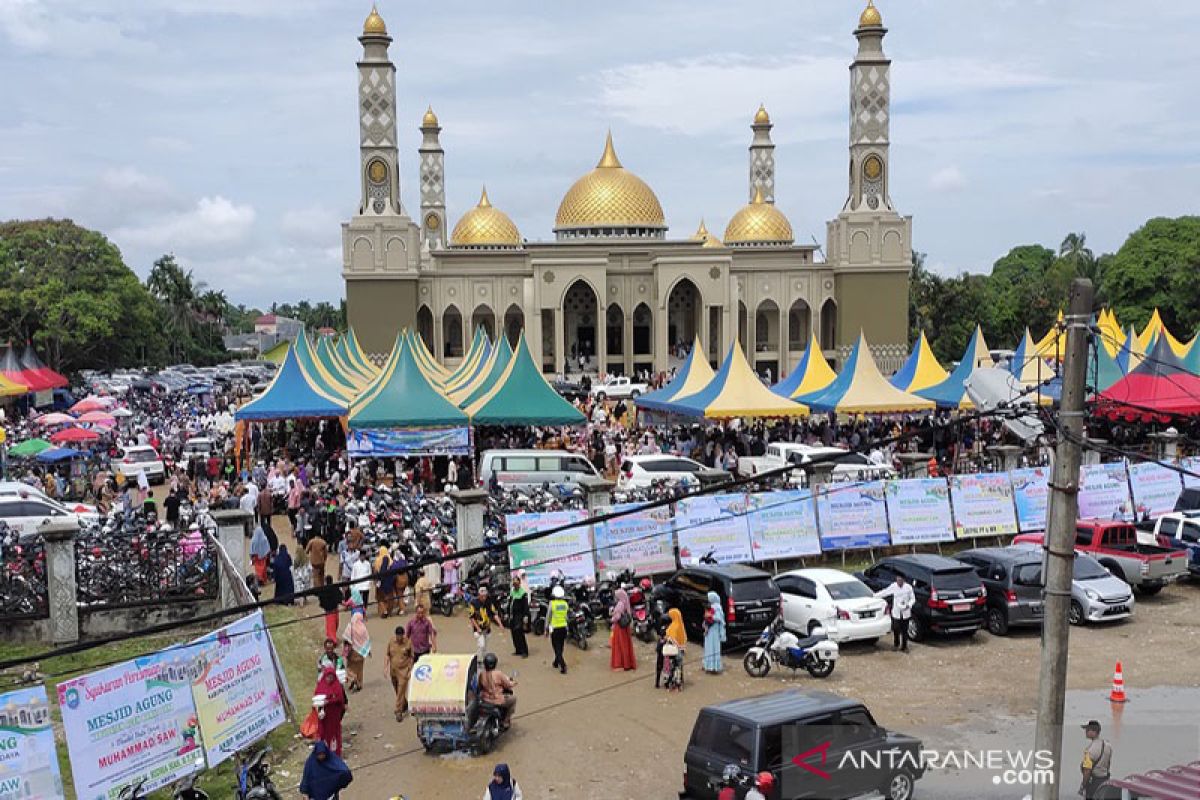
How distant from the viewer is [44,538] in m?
14.2

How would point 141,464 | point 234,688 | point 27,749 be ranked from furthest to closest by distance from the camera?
1. point 141,464
2. point 234,688
3. point 27,749

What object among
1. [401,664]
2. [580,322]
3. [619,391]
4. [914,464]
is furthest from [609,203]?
[401,664]

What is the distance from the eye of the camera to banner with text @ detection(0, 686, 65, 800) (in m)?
7.91

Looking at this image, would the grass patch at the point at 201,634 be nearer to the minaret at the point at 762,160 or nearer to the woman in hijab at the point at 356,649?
the woman in hijab at the point at 356,649

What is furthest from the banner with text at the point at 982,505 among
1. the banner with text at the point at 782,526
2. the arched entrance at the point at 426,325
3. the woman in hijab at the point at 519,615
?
the arched entrance at the point at 426,325

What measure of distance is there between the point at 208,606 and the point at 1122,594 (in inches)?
493

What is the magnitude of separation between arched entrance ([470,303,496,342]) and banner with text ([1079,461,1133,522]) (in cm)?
3911

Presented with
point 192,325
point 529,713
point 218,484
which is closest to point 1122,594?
point 529,713

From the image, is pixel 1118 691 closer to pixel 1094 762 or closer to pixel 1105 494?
pixel 1094 762

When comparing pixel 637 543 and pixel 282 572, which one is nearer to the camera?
pixel 282 572

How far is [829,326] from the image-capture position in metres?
58.8

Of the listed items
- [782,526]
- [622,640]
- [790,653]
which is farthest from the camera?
[782,526]

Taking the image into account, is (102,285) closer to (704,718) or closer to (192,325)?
(192,325)

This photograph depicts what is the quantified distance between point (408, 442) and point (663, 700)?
1255cm
